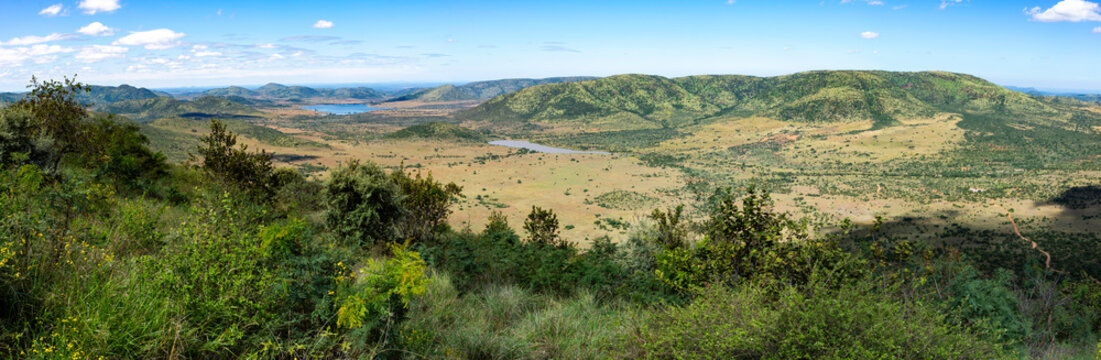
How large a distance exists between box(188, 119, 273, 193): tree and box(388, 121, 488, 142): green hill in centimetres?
11996

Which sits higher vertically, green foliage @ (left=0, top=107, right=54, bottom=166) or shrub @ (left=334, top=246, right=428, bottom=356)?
green foliage @ (left=0, top=107, right=54, bottom=166)

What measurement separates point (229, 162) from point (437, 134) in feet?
410

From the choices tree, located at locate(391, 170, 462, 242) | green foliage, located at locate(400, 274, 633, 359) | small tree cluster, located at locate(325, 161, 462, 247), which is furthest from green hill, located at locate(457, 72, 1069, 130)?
green foliage, located at locate(400, 274, 633, 359)

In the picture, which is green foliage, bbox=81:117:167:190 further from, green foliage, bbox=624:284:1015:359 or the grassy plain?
the grassy plain

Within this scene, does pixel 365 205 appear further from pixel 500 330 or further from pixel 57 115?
pixel 500 330

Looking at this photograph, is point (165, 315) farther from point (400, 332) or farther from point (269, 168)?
point (269, 168)

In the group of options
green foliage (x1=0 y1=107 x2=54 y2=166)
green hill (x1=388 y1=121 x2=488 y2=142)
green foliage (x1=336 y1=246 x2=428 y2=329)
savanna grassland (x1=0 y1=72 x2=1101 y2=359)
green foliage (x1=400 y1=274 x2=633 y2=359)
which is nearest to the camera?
savanna grassland (x1=0 y1=72 x2=1101 y2=359)

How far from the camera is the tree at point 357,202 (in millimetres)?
15117

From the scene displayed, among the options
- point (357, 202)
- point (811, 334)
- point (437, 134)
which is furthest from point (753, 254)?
point (437, 134)

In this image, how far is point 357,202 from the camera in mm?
15617

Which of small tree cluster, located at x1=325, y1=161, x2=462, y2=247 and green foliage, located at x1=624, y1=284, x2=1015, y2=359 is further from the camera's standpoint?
small tree cluster, located at x1=325, y1=161, x2=462, y2=247

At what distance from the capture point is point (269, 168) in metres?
15.0

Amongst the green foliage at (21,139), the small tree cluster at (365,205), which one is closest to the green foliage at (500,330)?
the small tree cluster at (365,205)

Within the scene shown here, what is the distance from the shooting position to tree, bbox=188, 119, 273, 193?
520 inches
